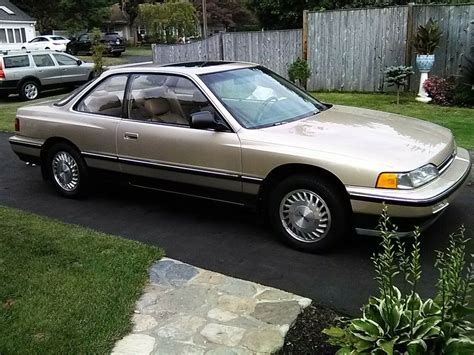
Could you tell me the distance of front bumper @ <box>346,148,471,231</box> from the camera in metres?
3.84

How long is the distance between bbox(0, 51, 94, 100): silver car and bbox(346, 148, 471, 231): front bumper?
15203mm

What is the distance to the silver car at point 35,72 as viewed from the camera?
1652 centimetres

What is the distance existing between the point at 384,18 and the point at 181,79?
29.5 feet

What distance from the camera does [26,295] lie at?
3723mm

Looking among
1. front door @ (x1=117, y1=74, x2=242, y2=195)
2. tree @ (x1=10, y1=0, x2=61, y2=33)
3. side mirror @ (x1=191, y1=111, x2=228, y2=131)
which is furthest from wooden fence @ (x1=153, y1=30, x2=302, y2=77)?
tree @ (x1=10, y1=0, x2=61, y2=33)

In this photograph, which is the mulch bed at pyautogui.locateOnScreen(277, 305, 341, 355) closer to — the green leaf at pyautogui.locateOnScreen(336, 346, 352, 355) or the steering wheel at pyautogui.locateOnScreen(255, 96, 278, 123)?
the green leaf at pyautogui.locateOnScreen(336, 346, 352, 355)

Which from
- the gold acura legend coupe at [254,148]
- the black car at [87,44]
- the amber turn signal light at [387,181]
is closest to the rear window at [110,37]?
the black car at [87,44]

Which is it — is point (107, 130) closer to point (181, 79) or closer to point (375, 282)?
point (181, 79)

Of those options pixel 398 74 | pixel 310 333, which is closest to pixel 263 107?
pixel 310 333

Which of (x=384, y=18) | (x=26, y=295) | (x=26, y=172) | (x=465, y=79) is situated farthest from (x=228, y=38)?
(x=26, y=295)

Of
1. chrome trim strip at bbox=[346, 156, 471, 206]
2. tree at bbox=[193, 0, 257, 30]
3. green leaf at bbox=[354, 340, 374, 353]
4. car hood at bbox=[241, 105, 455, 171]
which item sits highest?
tree at bbox=[193, 0, 257, 30]

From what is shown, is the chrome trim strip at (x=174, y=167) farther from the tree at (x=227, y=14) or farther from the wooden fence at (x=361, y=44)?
the tree at (x=227, y=14)

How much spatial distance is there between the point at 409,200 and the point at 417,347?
1.51 metres

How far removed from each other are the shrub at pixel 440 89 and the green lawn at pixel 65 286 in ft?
29.1
